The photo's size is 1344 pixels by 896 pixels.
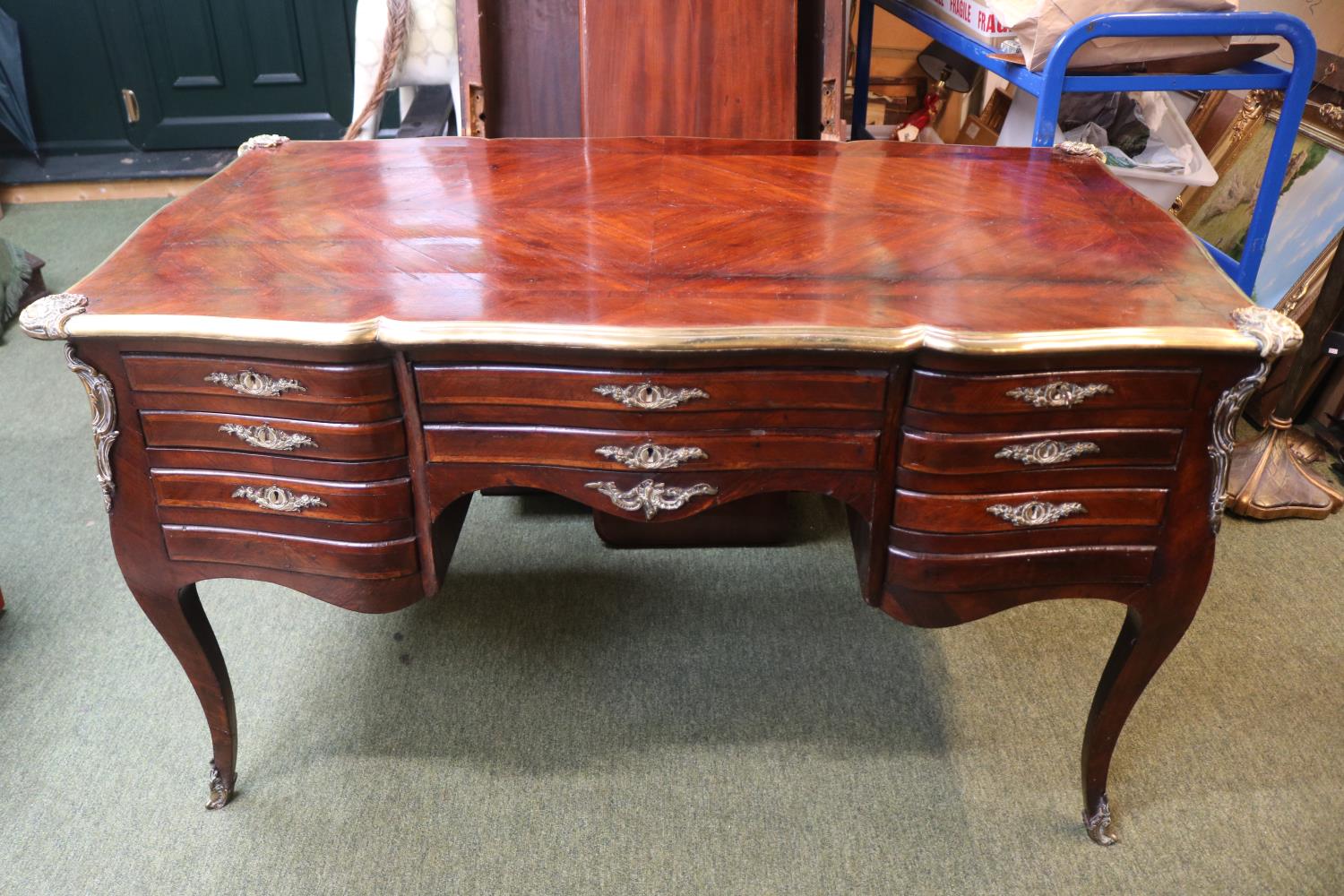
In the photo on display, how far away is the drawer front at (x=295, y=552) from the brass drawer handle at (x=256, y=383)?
Result: 0.20 m

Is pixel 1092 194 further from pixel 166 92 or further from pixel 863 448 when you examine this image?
pixel 166 92

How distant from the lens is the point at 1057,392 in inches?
45.1

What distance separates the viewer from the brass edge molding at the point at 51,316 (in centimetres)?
111

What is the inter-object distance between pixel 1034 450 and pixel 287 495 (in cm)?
88

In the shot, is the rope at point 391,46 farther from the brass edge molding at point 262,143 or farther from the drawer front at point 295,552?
the drawer front at point 295,552

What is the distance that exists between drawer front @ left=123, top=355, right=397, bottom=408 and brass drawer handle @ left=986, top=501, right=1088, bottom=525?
719 millimetres

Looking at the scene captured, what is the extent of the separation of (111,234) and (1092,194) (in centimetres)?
304

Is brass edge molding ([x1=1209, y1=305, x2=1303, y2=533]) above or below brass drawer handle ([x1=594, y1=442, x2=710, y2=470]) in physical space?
above

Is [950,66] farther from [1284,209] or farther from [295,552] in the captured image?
[295,552]

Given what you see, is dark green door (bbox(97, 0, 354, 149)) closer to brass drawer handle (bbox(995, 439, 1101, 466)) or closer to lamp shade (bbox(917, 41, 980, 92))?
lamp shade (bbox(917, 41, 980, 92))

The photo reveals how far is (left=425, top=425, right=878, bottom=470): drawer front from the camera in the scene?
1192 millimetres

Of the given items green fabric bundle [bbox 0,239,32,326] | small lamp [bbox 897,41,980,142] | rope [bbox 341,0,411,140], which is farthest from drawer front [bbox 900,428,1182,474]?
green fabric bundle [bbox 0,239,32,326]

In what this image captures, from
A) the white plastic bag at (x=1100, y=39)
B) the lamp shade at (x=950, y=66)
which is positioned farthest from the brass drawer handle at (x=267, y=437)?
the lamp shade at (x=950, y=66)

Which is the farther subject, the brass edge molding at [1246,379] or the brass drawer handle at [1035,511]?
the brass drawer handle at [1035,511]
